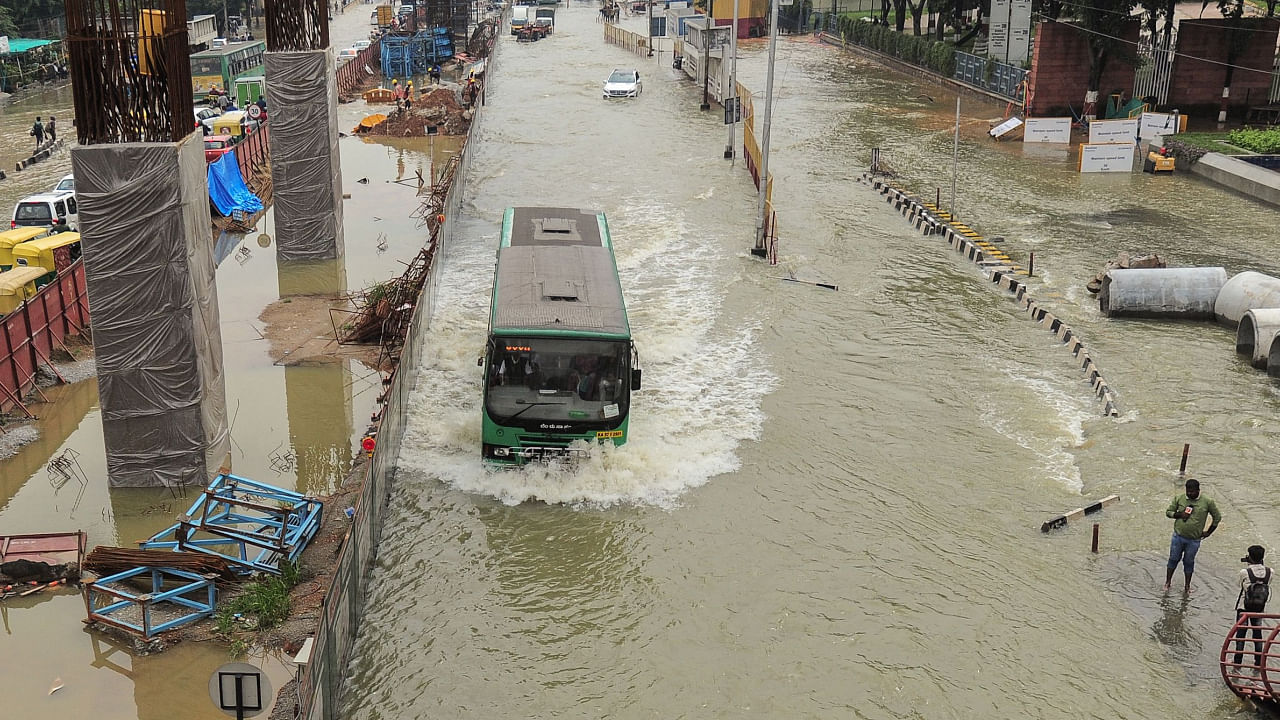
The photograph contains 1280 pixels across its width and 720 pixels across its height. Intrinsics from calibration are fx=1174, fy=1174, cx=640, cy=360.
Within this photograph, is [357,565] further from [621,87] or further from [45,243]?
[621,87]

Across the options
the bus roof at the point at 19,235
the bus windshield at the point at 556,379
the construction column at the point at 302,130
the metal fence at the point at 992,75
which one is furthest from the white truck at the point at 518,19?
the bus windshield at the point at 556,379

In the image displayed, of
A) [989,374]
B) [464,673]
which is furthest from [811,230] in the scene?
[464,673]

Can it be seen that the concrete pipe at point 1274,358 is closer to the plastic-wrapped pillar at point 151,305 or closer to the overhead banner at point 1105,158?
the plastic-wrapped pillar at point 151,305

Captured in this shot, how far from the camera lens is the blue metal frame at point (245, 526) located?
45.8ft

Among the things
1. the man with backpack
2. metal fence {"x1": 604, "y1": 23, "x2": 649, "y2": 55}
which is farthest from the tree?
metal fence {"x1": 604, "y1": 23, "x2": 649, "y2": 55}

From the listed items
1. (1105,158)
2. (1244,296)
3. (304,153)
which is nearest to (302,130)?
(304,153)

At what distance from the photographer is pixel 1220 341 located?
23453mm

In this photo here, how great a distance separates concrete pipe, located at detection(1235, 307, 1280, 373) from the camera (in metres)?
21.6

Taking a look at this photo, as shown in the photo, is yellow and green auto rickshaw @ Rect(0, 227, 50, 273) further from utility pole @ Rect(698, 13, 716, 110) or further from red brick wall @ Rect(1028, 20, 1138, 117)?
red brick wall @ Rect(1028, 20, 1138, 117)

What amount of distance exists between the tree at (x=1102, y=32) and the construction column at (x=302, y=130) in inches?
1220

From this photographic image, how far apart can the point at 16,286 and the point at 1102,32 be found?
1575 inches

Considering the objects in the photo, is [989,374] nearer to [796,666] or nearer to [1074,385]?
[1074,385]

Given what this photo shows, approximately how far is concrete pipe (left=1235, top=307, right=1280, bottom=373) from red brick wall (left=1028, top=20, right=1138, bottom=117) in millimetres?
28547

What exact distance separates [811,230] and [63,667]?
946 inches
